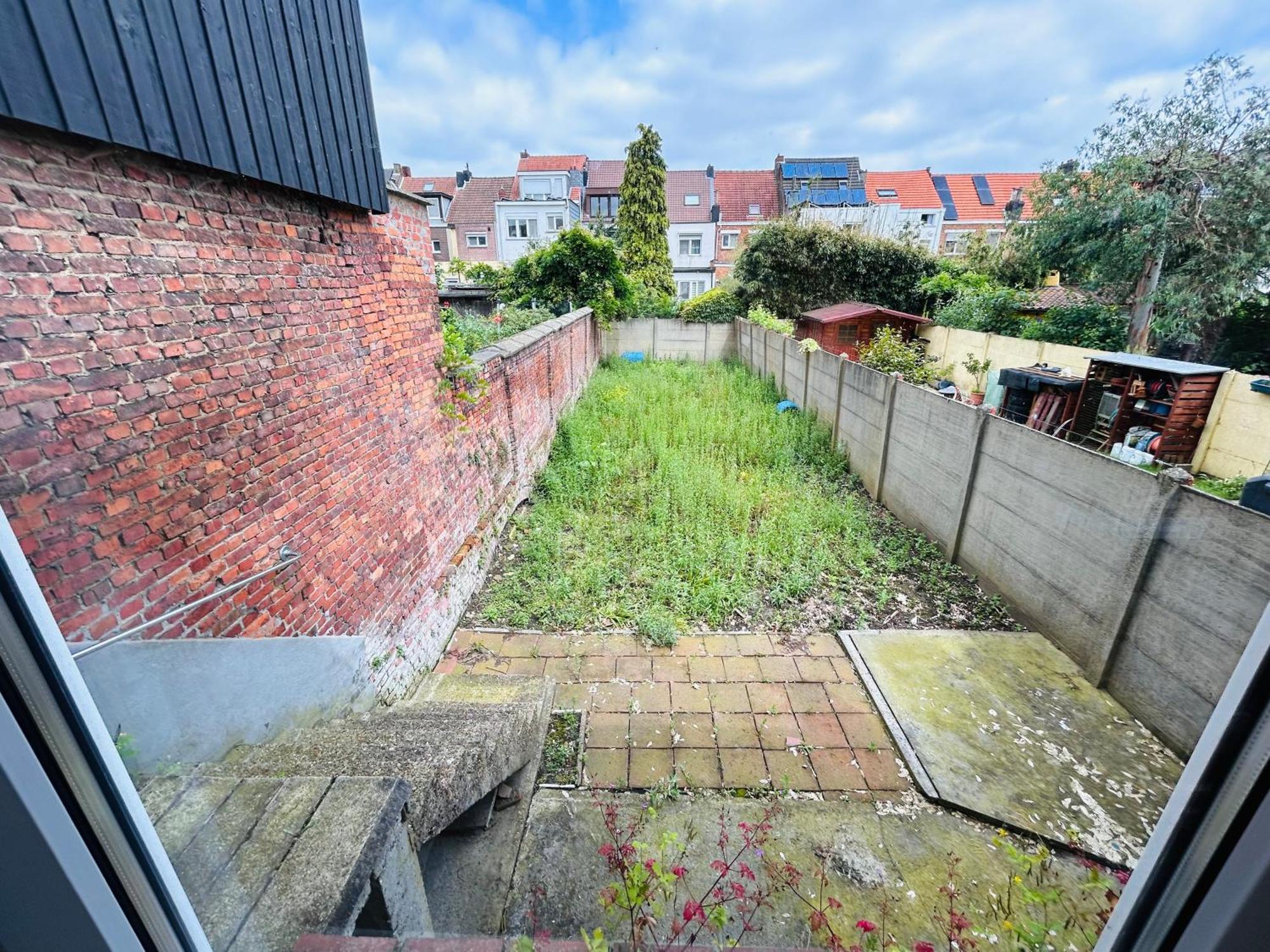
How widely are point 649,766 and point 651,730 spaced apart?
251 mm

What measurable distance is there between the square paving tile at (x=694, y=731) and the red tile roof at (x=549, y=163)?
3052 cm

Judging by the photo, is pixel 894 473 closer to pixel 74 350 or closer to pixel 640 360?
pixel 74 350

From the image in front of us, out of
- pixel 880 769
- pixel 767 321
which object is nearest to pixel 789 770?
pixel 880 769

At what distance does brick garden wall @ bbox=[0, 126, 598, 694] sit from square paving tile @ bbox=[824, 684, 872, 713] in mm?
2558

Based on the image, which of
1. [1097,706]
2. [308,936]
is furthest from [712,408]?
[308,936]

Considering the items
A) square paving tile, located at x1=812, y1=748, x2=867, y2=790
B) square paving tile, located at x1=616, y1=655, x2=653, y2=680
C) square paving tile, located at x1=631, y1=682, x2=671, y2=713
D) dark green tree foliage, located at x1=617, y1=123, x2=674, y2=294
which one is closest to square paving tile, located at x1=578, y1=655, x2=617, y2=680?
square paving tile, located at x1=616, y1=655, x2=653, y2=680

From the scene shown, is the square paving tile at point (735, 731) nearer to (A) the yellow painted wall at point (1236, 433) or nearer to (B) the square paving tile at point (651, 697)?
(B) the square paving tile at point (651, 697)

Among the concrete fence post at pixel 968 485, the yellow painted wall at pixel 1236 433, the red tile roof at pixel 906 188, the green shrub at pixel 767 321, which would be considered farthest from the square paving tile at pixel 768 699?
the red tile roof at pixel 906 188

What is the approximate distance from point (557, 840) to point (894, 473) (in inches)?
181

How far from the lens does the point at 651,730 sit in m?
3.02

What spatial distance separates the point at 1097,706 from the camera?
2.98m

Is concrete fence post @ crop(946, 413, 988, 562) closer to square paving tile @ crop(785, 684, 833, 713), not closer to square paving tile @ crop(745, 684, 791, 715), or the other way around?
square paving tile @ crop(785, 684, 833, 713)

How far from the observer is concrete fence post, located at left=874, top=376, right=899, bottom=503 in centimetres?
539

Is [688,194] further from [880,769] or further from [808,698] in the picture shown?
[880,769]
